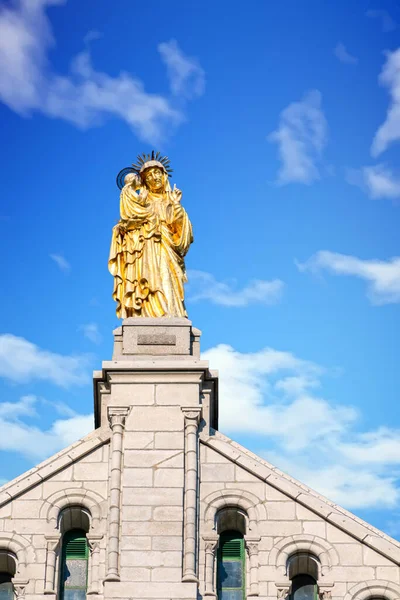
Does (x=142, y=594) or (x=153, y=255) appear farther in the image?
(x=153, y=255)

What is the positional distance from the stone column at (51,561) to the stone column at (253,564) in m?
4.04

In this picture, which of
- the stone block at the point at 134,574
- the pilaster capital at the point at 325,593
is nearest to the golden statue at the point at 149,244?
the stone block at the point at 134,574

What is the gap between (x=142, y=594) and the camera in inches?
1208

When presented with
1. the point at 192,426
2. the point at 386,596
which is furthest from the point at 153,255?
the point at 386,596

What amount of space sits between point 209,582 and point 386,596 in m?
3.66

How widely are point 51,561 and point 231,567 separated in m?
3.80

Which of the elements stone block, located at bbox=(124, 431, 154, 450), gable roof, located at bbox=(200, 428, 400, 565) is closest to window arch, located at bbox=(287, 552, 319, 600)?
gable roof, located at bbox=(200, 428, 400, 565)

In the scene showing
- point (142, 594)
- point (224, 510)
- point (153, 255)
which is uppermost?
point (153, 255)

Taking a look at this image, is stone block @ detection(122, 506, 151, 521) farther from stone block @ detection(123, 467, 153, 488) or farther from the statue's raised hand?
the statue's raised hand

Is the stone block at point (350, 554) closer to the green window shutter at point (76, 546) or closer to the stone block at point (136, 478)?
the stone block at point (136, 478)

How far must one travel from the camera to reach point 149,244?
3538 centimetres

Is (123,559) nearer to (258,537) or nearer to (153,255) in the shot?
(258,537)

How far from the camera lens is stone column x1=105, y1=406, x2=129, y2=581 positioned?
31.1 meters

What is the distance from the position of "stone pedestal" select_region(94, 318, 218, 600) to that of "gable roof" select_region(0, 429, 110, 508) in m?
0.54
